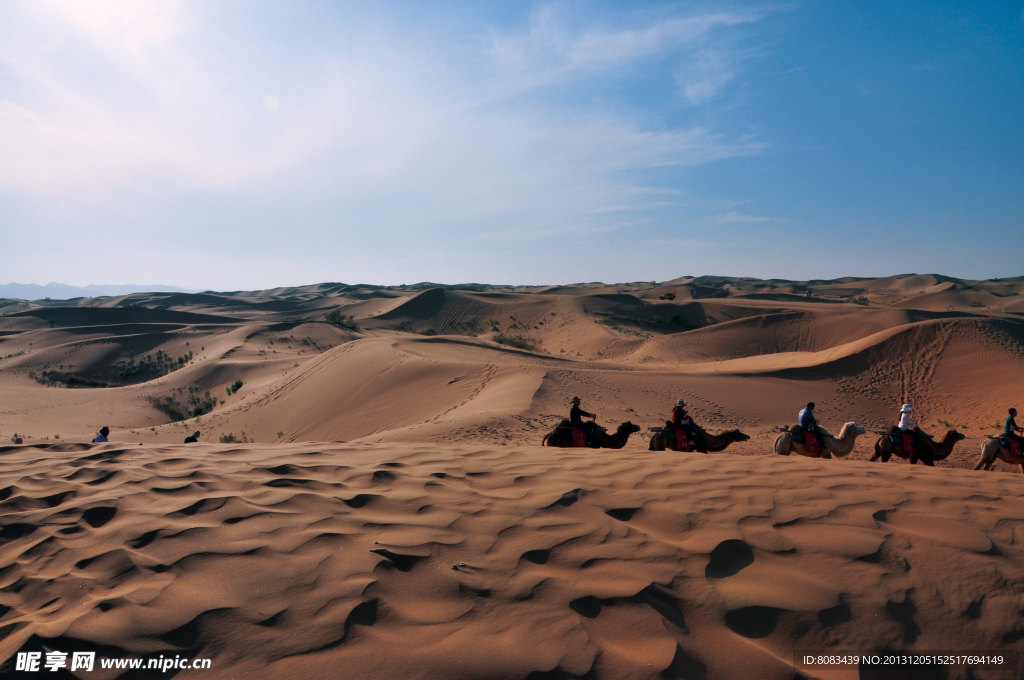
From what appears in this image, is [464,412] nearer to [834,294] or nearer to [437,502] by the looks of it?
[437,502]

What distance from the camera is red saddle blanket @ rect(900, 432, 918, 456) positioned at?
31.4 feet

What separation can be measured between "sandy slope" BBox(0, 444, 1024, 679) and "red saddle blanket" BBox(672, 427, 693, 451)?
4.15m

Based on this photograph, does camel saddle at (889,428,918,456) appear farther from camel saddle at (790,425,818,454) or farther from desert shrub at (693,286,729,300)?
desert shrub at (693,286,729,300)

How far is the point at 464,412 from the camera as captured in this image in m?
14.5

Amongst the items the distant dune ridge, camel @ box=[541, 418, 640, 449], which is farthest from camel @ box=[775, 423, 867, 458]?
the distant dune ridge

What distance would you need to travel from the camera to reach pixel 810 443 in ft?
31.4

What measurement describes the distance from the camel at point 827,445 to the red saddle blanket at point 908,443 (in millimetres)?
783

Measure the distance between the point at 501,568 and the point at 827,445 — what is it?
8.66m

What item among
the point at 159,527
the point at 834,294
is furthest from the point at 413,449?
the point at 834,294

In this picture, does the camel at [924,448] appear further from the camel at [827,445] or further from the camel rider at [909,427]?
the camel at [827,445]

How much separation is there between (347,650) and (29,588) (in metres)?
2.33

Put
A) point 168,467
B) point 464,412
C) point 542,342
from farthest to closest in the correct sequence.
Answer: point 542,342, point 464,412, point 168,467

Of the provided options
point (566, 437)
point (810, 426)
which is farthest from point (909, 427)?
point (566, 437)

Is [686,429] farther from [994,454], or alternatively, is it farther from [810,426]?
[994,454]
